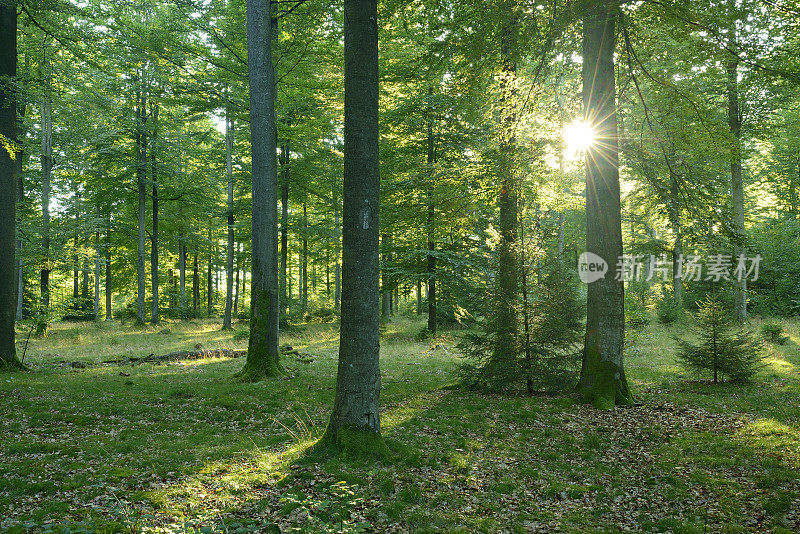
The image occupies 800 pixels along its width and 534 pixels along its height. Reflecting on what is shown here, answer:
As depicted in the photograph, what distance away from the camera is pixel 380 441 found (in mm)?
5156

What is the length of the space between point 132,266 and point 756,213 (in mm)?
41245

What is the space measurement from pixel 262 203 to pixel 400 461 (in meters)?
6.80

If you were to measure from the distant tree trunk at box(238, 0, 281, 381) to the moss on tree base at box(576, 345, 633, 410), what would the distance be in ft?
21.5

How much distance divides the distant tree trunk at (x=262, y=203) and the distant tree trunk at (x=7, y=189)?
5196 mm

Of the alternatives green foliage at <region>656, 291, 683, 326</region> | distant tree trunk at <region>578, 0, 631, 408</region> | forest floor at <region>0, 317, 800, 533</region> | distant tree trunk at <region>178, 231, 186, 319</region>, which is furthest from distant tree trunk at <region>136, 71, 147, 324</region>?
green foliage at <region>656, 291, 683, 326</region>

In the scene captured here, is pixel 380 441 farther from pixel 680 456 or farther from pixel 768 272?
pixel 768 272

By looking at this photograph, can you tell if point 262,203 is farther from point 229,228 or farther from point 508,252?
point 229,228

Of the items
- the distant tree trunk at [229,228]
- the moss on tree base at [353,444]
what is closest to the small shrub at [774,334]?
the moss on tree base at [353,444]

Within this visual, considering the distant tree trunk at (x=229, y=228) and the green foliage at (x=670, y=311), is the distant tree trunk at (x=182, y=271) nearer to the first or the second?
the distant tree trunk at (x=229, y=228)

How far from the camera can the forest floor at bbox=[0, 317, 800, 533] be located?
3.81 metres

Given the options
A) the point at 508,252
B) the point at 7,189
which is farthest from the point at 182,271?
the point at 508,252

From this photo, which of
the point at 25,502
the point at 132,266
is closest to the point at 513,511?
the point at 25,502

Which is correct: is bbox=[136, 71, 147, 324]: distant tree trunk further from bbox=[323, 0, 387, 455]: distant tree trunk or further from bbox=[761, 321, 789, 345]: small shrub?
bbox=[761, 321, 789, 345]: small shrub

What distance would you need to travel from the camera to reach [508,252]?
8.44 m
